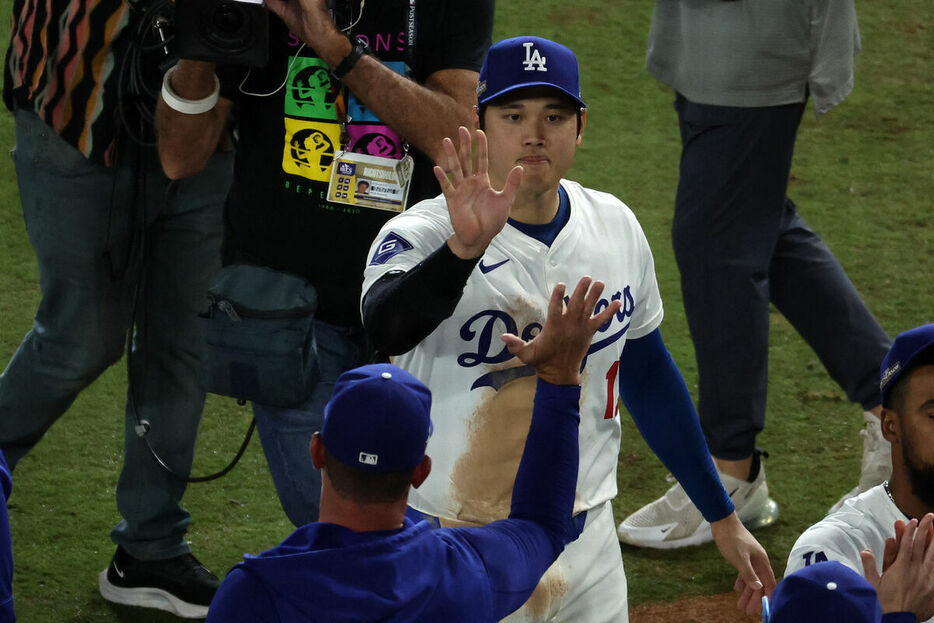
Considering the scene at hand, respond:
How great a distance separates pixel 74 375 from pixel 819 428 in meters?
2.69

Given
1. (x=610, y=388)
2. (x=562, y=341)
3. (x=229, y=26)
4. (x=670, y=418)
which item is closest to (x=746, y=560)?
(x=670, y=418)

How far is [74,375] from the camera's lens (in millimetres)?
4043

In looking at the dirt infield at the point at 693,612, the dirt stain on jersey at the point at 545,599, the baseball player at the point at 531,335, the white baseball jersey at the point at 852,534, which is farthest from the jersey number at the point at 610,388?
the dirt infield at the point at 693,612

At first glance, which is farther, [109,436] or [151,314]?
[109,436]

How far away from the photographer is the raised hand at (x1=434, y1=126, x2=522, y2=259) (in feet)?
8.57

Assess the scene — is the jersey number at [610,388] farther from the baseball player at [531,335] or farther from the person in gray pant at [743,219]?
the person in gray pant at [743,219]

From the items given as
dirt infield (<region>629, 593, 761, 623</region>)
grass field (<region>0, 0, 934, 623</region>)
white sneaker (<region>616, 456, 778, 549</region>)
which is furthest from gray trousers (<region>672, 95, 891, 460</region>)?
dirt infield (<region>629, 593, 761, 623</region>)

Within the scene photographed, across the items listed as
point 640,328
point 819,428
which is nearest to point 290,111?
point 640,328

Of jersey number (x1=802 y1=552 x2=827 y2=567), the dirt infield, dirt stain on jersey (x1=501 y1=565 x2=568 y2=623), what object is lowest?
the dirt infield

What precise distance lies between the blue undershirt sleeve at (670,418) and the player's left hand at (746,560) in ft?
0.11

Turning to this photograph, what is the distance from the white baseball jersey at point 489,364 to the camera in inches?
114

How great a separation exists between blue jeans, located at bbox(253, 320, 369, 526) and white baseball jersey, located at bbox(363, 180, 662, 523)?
1.81 ft

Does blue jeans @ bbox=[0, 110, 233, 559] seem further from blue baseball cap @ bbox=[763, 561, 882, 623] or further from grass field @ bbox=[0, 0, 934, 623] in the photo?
blue baseball cap @ bbox=[763, 561, 882, 623]

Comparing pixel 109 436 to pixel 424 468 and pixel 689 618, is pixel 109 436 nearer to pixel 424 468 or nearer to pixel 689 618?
pixel 689 618
